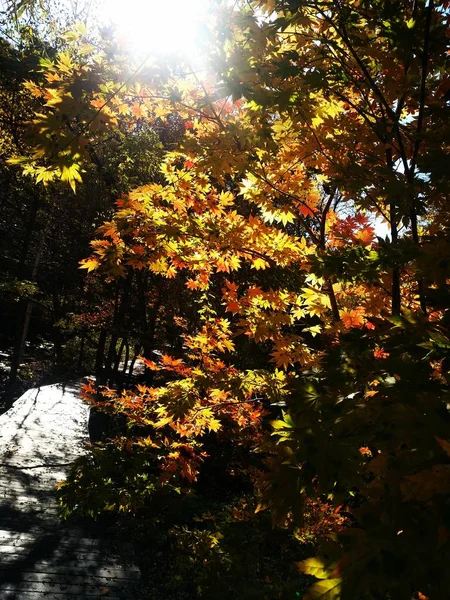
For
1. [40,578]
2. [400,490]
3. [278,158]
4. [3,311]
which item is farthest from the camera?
[3,311]

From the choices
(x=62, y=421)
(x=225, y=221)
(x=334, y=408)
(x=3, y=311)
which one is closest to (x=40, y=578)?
(x=225, y=221)

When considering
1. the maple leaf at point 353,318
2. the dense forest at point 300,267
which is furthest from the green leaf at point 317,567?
the maple leaf at point 353,318

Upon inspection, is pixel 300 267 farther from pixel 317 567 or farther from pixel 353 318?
pixel 317 567

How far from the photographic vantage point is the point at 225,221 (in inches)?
→ 176

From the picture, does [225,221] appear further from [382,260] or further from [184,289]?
[184,289]

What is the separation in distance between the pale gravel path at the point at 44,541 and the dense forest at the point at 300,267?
58cm

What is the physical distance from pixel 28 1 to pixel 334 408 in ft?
9.13

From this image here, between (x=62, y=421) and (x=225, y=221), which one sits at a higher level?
(x=225, y=221)

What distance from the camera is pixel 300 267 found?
14.6 ft

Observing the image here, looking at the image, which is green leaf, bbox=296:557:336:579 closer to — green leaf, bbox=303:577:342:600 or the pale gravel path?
green leaf, bbox=303:577:342:600

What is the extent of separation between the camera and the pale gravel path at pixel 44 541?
17.1 feet

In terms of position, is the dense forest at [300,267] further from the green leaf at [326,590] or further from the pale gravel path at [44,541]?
the pale gravel path at [44,541]

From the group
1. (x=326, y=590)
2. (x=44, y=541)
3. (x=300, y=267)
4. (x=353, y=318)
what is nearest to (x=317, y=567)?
(x=326, y=590)

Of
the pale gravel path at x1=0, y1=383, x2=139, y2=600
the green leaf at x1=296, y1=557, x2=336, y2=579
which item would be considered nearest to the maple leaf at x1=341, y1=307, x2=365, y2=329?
the green leaf at x1=296, y1=557, x2=336, y2=579
